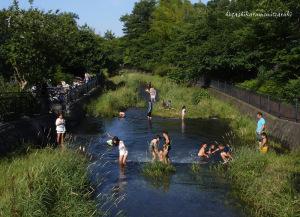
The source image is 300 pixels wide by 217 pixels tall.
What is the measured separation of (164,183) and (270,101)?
10.3 m

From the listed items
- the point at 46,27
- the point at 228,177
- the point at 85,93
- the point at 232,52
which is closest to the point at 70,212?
the point at 228,177

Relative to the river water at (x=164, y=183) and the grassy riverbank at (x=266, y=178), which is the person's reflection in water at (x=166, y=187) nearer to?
the river water at (x=164, y=183)

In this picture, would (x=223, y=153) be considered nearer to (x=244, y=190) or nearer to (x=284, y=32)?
(x=244, y=190)

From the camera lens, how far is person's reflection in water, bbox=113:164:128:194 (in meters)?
10.9

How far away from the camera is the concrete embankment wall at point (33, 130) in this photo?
12750 mm

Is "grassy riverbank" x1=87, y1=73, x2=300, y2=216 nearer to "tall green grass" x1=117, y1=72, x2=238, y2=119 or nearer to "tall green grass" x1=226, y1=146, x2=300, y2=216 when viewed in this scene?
"tall green grass" x1=226, y1=146, x2=300, y2=216

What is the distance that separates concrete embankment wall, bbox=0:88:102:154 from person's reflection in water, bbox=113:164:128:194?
2.95 m

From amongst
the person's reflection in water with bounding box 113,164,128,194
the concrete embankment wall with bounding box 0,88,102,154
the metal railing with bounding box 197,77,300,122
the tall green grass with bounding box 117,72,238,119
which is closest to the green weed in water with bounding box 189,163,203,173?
the person's reflection in water with bounding box 113,164,128,194

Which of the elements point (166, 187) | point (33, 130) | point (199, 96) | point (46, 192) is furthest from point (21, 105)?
point (199, 96)

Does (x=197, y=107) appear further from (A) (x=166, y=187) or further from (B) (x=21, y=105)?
(A) (x=166, y=187)

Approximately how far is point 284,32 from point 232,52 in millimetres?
9290

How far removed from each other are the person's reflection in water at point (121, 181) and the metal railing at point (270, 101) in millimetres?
8100

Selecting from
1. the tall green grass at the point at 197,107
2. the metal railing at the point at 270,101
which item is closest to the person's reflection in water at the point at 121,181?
the metal railing at the point at 270,101

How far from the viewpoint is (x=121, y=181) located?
11.7m
